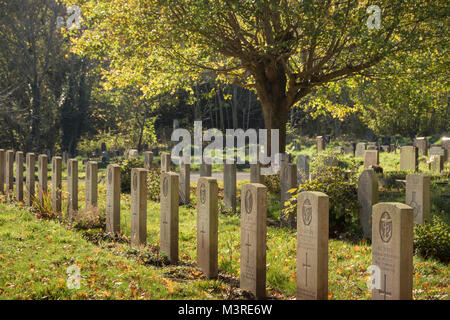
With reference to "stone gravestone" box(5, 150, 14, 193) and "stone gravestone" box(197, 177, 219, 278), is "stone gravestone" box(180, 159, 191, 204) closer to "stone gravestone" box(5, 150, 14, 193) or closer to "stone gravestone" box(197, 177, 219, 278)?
"stone gravestone" box(5, 150, 14, 193)

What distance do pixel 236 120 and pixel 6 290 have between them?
122 feet

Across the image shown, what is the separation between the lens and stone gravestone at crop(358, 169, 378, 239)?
9.59 meters

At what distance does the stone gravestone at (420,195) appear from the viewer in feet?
29.0

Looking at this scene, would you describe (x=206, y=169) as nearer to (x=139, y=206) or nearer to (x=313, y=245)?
(x=139, y=206)

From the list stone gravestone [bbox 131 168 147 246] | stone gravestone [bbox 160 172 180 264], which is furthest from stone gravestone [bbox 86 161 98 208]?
stone gravestone [bbox 160 172 180 264]

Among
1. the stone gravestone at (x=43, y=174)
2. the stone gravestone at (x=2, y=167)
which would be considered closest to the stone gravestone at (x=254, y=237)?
the stone gravestone at (x=43, y=174)

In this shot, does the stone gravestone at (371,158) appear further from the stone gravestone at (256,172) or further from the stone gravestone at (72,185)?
the stone gravestone at (72,185)

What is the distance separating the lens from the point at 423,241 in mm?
8133

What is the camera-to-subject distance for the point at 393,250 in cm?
464

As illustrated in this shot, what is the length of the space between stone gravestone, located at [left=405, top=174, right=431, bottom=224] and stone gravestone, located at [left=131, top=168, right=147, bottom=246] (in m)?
4.25

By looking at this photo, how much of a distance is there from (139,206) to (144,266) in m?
1.51

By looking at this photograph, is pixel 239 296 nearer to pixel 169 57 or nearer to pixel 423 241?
pixel 423 241

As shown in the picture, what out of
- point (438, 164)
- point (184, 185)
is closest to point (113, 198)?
point (184, 185)

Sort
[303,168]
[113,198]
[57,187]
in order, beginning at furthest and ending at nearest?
[303,168], [57,187], [113,198]
